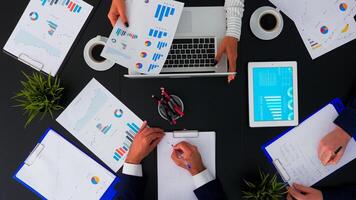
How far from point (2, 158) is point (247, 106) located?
2.86 feet

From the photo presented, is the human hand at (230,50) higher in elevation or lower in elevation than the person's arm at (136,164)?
higher

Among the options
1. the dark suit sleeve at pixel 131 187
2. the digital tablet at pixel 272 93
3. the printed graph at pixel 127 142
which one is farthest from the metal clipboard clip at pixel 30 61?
the digital tablet at pixel 272 93

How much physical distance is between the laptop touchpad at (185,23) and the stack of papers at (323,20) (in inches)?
11.9

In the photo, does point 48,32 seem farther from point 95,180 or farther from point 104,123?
point 95,180

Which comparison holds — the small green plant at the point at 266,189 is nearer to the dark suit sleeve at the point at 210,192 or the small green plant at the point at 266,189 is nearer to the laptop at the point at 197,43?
the dark suit sleeve at the point at 210,192

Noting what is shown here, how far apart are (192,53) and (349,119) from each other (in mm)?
576

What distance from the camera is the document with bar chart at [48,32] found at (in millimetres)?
1109

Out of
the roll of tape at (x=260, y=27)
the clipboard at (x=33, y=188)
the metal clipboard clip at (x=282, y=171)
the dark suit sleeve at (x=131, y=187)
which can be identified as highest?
the roll of tape at (x=260, y=27)

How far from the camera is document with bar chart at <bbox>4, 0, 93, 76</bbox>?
1.11 metres

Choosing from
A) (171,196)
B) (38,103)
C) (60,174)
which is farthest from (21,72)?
(171,196)

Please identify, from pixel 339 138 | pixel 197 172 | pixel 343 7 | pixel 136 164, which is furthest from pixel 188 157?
pixel 343 7

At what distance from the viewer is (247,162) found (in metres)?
1.11

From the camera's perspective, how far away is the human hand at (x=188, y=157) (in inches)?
42.1

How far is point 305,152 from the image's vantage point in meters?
1.11
